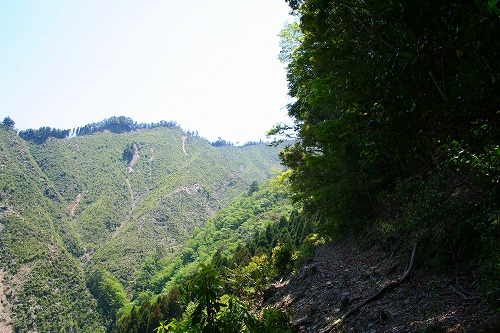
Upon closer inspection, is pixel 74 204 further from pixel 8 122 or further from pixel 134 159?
pixel 8 122

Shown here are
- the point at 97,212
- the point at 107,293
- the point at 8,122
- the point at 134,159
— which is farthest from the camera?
the point at 134,159

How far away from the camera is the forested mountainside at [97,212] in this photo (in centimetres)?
6362

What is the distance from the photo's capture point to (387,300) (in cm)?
522

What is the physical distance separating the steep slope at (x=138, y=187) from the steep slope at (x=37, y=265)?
8.17 metres

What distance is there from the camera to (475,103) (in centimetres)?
190

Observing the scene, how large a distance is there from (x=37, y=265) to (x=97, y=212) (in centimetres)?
3539

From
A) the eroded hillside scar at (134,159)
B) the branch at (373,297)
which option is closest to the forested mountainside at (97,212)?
the eroded hillside scar at (134,159)

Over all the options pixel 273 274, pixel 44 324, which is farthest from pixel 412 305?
pixel 44 324

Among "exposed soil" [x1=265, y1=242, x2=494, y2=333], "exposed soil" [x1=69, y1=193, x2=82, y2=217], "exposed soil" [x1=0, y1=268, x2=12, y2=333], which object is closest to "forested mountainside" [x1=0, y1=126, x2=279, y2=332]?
"exposed soil" [x1=0, y1=268, x2=12, y2=333]

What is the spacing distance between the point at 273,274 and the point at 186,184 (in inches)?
3911

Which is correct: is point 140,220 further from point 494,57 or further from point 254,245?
point 494,57

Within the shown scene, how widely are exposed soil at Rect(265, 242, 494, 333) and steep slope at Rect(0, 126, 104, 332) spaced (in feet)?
226

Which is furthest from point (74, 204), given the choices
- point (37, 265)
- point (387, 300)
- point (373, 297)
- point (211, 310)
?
point (211, 310)

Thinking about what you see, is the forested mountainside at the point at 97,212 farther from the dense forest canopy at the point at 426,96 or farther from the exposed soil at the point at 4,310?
the dense forest canopy at the point at 426,96
